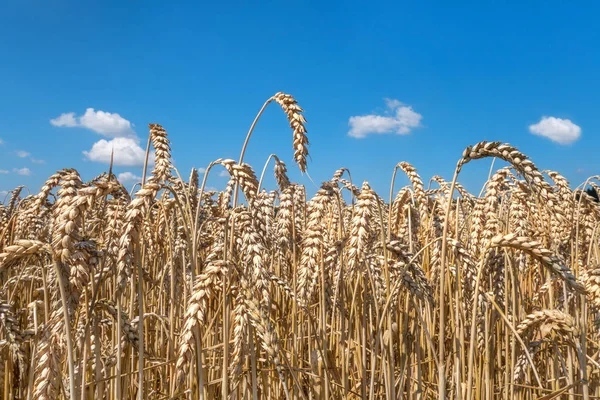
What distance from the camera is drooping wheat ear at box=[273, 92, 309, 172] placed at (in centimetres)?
205

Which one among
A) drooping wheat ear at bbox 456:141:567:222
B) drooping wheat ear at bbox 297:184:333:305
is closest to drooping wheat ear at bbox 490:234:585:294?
drooping wheat ear at bbox 456:141:567:222

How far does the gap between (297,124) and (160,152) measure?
67cm

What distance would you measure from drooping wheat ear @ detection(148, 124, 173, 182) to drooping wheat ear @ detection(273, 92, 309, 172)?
0.56 m

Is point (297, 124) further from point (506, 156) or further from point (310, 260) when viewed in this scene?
point (506, 156)

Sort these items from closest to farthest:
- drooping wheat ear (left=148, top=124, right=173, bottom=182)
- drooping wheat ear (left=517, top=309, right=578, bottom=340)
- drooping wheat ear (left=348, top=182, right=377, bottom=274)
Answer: drooping wheat ear (left=517, top=309, right=578, bottom=340) → drooping wheat ear (left=348, top=182, right=377, bottom=274) → drooping wheat ear (left=148, top=124, right=173, bottom=182)

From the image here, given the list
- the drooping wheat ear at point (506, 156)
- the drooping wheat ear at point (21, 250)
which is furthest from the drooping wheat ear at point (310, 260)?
the drooping wheat ear at point (21, 250)

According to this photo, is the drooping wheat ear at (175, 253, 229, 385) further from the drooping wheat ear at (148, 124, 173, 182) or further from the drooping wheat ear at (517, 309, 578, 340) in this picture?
the drooping wheat ear at (517, 309, 578, 340)

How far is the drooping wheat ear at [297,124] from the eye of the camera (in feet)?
6.73

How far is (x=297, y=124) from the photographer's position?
2.11m

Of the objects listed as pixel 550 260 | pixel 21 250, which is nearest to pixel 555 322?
pixel 550 260

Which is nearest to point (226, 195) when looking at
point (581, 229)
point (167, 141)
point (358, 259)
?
point (167, 141)

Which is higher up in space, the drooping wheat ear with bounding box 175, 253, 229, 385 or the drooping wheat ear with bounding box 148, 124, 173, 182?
the drooping wheat ear with bounding box 148, 124, 173, 182

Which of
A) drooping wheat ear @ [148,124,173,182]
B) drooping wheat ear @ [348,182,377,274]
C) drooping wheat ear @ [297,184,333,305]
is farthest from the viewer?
drooping wheat ear @ [148,124,173,182]

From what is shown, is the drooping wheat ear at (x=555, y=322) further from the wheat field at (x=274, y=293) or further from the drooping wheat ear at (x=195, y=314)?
the drooping wheat ear at (x=195, y=314)
